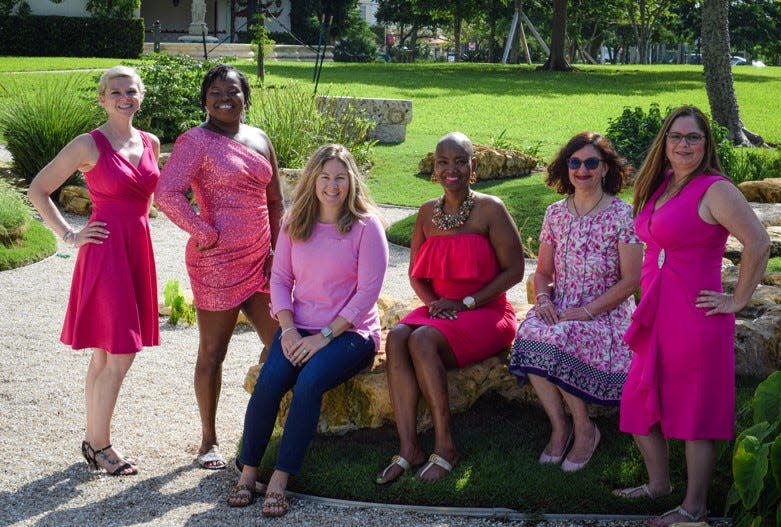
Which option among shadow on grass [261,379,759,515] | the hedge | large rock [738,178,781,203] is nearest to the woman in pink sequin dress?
shadow on grass [261,379,759,515]

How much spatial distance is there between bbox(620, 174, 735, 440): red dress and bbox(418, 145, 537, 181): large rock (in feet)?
31.9

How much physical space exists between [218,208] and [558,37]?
30139 mm

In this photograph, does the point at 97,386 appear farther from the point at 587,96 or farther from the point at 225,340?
the point at 587,96

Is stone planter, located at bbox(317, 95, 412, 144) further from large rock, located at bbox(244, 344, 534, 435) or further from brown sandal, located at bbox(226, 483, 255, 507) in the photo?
brown sandal, located at bbox(226, 483, 255, 507)

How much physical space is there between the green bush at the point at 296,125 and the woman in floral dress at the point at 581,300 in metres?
8.60

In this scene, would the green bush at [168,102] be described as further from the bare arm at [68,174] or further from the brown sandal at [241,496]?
the brown sandal at [241,496]

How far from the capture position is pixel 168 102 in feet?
49.9

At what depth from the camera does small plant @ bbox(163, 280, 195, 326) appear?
7781 millimetres

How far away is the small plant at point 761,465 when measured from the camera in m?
3.70

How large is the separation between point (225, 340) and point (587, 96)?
850 inches

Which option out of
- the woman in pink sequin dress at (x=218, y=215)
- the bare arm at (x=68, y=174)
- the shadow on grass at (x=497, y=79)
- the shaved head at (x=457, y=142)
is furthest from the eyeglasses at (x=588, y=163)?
the shadow on grass at (x=497, y=79)

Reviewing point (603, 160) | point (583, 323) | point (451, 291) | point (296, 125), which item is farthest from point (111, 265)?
point (296, 125)

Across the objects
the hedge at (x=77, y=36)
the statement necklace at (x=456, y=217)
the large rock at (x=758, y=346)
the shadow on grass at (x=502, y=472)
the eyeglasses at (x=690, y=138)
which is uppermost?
the hedge at (x=77, y=36)

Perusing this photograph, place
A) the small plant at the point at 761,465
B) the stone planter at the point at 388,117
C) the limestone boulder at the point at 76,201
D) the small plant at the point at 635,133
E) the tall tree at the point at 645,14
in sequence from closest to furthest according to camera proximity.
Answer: the small plant at the point at 761,465, the limestone boulder at the point at 76,201, the small plant at the point at 635,133, the stone planter at the point at 388,117, the tall tree at the point at 645,14
